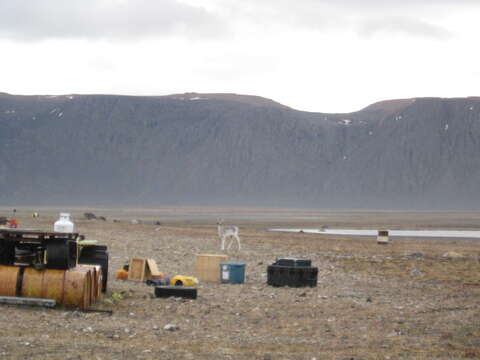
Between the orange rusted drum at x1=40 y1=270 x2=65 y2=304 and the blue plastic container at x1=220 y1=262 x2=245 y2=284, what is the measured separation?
641 centimetres

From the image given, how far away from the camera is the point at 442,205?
13288 cm

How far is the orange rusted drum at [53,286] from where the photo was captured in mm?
14047

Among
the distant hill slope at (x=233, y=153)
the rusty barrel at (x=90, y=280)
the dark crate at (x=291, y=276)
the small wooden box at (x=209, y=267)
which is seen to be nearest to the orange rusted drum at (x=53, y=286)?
the rusty barrel at (x=90, y=280)

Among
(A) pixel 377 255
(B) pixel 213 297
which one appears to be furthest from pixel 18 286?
(A) pixel 377 255

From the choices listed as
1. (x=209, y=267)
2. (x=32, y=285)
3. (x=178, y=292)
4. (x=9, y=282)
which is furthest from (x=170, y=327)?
(x=209, y=267)

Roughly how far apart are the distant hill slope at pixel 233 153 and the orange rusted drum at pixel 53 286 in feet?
401

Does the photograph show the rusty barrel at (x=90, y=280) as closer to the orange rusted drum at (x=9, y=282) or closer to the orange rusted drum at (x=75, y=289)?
the orange rusted drum at (x=75, y=289)

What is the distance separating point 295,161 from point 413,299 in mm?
131997

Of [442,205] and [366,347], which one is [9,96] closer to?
[442,205]

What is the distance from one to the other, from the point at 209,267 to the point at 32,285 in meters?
7.02

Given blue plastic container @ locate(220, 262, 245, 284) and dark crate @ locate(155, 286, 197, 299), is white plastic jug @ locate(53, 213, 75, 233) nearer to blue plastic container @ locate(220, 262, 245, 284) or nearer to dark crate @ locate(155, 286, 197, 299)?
dark crate @ locate(155, 286, 197, 299)

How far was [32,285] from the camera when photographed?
46.2 feet

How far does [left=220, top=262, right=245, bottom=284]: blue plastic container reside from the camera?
20000 millimetres

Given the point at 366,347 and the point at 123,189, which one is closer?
the point at 366,347
